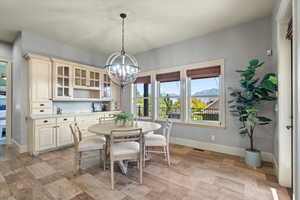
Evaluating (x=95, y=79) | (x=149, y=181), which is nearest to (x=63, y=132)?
(x=95, y=79)

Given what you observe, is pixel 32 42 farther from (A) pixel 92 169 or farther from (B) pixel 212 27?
(B) pixel 212 27

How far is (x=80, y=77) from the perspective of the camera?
405 centimetres

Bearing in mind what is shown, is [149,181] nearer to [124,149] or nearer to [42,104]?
[124,149]

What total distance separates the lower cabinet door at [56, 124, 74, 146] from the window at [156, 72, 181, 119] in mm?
2490

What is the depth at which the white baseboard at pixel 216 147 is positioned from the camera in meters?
2.73

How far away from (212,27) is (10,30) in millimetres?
4524

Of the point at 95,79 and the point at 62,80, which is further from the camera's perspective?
the point at 95,79

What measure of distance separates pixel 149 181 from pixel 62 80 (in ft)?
10.6

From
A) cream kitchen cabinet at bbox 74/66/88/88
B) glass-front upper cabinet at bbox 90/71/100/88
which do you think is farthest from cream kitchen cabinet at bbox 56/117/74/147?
glass-front upper cabinet at bbox 90/71/100/88

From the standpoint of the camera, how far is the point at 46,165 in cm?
262

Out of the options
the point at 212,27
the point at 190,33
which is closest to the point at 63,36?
the point at 190,33

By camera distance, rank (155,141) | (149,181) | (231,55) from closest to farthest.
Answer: (149,181) → (155,141) → (231,55)

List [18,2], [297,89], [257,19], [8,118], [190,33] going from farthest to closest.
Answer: [8,118] → [190,33] → [257,19] → [18,2] → [297,89]

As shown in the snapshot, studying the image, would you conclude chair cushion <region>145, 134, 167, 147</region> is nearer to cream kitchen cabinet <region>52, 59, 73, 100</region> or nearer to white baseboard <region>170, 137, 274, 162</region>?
white baseboard <region>170, 137, 274, 162</region>
